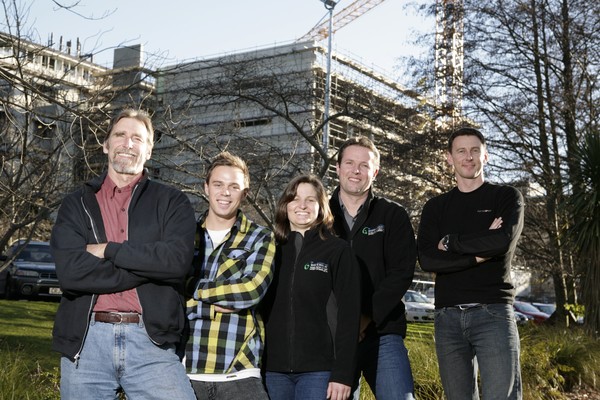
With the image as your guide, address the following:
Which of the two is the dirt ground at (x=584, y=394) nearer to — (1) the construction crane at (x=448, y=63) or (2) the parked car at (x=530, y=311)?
(1) the construction crane at (x=448, y=63)

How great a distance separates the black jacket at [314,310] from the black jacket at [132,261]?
0.60 m

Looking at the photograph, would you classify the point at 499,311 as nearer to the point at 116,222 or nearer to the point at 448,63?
A: the point at 116,222

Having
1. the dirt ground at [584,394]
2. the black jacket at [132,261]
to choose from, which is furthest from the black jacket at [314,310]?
the dirt ground at [584,394]

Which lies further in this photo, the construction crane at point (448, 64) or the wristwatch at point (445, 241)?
the construction crane at point (448, 64)

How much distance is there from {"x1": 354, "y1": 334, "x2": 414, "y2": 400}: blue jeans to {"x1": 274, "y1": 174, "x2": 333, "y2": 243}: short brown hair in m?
0.70

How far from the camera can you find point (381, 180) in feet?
52.9

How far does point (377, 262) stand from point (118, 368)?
165 centimetres

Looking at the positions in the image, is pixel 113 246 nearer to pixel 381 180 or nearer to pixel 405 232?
pixel 405 232

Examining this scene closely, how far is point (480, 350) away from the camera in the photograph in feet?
14.2

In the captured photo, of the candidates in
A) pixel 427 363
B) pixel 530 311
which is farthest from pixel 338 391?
pixel 530 311

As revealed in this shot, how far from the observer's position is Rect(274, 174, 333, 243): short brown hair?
3934mm

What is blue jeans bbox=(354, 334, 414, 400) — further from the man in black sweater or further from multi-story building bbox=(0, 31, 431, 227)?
multi-story building bbox=(0, 31, 431, 227)

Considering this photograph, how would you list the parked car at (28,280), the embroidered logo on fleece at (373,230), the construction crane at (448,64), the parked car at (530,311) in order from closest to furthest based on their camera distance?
the embroidered logo on fleece at (373,230)
the construction crane at (448,64)
the parked car at (28,280)
the parked car at (530,311)

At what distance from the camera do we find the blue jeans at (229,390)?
3379 mm
